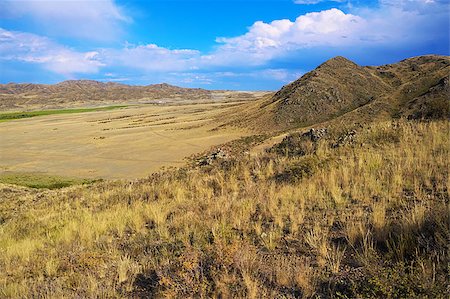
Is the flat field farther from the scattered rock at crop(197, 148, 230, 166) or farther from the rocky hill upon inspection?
the scattered rock at crop(197, 148, 230, 166)

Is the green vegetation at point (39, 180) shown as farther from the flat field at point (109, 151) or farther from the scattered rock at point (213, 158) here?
the scattered rock at point (213, 158)

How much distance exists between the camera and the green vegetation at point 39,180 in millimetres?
27094

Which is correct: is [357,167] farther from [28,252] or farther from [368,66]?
[368,66]

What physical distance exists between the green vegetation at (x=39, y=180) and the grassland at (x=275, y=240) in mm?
18117

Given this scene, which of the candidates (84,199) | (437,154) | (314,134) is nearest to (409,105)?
(314,134)

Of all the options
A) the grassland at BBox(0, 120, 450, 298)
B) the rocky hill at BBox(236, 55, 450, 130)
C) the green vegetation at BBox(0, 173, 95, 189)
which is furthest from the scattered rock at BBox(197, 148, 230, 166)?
the rocky hill at BBox(236, 55, 450, 130)

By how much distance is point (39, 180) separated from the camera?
95.6 ft

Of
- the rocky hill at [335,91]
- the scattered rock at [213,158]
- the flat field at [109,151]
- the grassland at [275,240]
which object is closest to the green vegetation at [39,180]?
the flat field at [109,151]

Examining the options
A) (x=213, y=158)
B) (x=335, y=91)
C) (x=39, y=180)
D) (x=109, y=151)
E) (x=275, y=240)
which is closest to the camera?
(x=275, y=240)

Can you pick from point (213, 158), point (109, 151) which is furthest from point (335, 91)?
point (109, 151)

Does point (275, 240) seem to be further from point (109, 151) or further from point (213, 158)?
point (109, 151)

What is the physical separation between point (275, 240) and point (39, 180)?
29.1 meters

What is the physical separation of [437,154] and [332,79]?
46.3 m

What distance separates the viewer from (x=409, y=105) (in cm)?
2508
